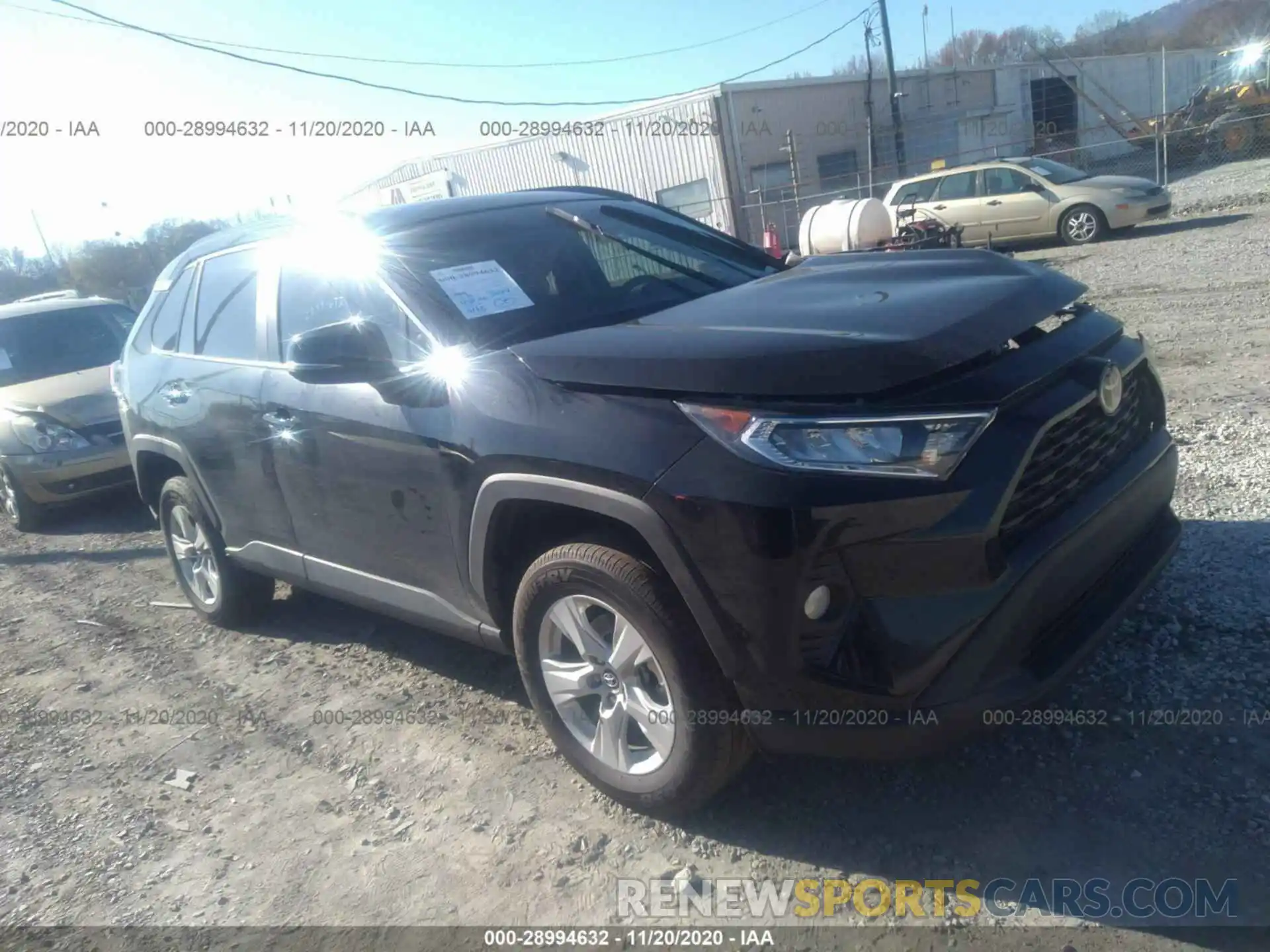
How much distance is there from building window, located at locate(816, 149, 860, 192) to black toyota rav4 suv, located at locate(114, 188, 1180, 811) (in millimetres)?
25005

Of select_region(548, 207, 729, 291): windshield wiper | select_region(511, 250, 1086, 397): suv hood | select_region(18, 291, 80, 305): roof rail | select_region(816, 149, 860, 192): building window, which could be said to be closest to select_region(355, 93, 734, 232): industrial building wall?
select_region(816, 149, 860, 192): building window

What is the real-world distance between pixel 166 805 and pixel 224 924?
2.83ft

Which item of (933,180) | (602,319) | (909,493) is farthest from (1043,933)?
(933,180)

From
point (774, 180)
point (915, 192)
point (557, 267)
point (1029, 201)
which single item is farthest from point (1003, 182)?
point (557, 267)

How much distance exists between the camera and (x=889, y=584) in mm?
2256

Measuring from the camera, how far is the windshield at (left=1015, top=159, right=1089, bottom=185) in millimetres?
15750

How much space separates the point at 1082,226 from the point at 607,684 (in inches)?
602

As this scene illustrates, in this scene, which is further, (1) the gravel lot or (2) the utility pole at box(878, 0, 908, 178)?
(2) the utility pole at box(878, 0, 908, 178)

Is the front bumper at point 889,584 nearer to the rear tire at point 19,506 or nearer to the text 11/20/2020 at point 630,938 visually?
the text 11/20/2020 at point 630,938

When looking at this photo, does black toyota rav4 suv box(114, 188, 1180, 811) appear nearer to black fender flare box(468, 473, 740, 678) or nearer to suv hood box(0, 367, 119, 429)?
black fender flare box(468, 473, 740, 678)

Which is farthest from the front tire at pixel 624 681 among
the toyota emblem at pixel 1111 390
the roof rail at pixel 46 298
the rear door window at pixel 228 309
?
the roof rail at pixel 46 298

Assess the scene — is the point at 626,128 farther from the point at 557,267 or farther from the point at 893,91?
the point at 557,267

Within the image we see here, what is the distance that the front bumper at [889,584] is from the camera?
222 cm

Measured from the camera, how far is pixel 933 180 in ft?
56.0
